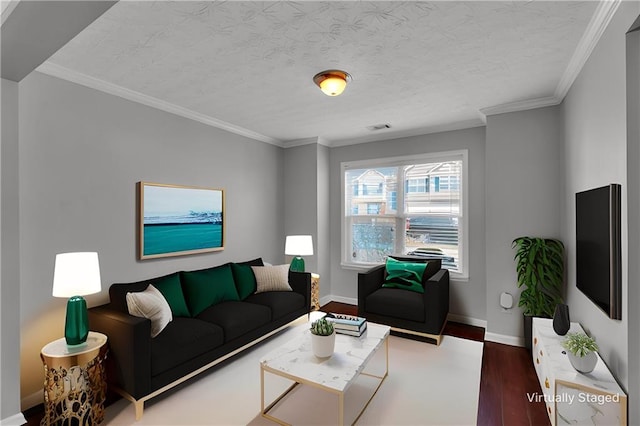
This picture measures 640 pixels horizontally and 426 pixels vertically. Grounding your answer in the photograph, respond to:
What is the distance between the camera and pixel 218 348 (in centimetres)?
277

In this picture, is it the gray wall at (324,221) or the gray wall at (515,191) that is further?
the gray wall at (324,221)

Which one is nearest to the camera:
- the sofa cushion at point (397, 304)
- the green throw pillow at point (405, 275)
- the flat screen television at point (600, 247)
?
the flat screen television at point (600, 247)

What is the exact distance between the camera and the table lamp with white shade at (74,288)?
6.92 ft

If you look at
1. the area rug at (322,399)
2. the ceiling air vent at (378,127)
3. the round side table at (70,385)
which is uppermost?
the ceiling air vent at (378,127)

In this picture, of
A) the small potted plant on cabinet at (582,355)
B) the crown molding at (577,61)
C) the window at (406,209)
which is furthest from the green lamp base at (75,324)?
the crown molding at (577,61)

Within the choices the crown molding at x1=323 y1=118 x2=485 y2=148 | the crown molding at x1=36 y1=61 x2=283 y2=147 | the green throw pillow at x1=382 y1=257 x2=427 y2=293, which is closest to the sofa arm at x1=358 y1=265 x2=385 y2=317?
the green throw pillow at x1=382 y1=257 x2=427 y2=293

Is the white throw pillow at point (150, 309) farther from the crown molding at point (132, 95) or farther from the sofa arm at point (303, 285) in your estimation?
the crown molding at point (132, 95)

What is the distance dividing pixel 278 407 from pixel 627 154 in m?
2.73

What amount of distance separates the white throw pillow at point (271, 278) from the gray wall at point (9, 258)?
2.23 metres

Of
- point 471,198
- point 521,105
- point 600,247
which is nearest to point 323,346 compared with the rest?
point 600,247

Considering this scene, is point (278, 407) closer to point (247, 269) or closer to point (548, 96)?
point (247, 269)

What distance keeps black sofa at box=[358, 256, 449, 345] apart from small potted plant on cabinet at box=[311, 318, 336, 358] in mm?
1497

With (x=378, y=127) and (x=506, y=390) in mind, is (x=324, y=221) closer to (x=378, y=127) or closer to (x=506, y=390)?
(x=378, y=127)

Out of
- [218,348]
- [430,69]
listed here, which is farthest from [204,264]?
[430,69]
